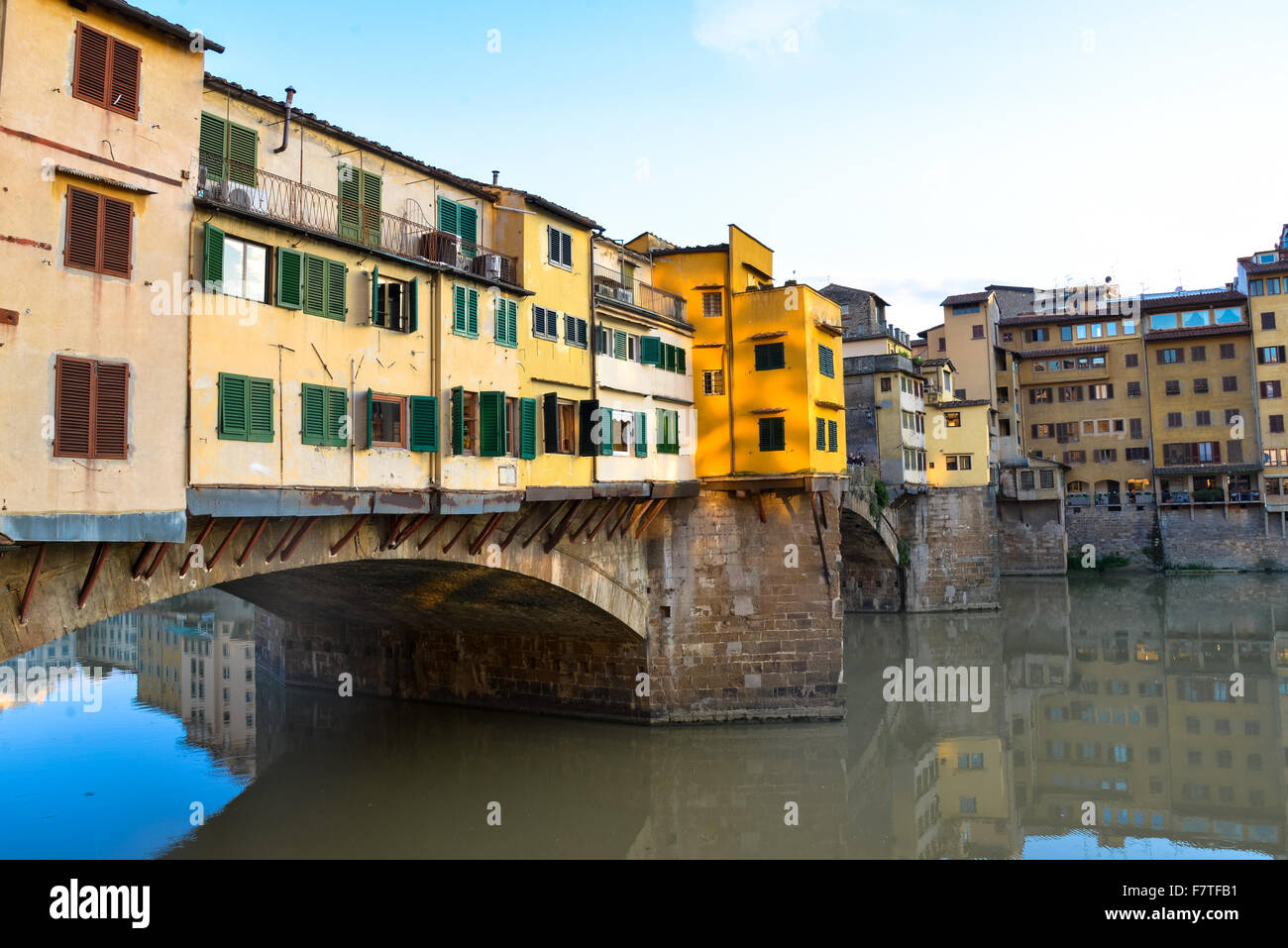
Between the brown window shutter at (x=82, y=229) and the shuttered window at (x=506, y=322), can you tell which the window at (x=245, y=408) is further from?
the shuttered window at (x=506, y=322)

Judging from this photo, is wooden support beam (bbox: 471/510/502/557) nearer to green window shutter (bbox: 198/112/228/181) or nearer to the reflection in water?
the reflection in water

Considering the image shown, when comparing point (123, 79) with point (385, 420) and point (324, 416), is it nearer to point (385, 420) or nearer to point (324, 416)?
point (324, 416)

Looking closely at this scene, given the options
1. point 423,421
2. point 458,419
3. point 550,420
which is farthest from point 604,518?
point 423,421

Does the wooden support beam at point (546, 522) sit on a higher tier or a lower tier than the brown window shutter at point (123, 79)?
lower

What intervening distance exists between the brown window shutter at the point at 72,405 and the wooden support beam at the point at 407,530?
6604 millimetres

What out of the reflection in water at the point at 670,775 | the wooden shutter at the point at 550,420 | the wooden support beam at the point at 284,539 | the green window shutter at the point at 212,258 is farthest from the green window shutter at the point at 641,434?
the green window shutter at the point at 212,258

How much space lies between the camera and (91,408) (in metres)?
12.5

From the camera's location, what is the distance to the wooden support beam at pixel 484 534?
2027cm

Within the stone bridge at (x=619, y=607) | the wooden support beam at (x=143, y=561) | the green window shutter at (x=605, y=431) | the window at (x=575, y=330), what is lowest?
the stone bridge at (x=619, y=607)

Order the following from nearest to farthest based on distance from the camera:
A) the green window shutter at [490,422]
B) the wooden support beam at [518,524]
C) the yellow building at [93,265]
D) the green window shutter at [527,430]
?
the yellow building at [93,265] → the green window shutter at [490,422] → the green window shutter at [527,430] → the wooden support beam at [518,524]

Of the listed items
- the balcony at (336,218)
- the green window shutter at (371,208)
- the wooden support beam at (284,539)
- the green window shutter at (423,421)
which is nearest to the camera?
the balcony at (336,218)

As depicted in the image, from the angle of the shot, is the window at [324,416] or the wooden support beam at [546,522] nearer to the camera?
the window at [324,416]
